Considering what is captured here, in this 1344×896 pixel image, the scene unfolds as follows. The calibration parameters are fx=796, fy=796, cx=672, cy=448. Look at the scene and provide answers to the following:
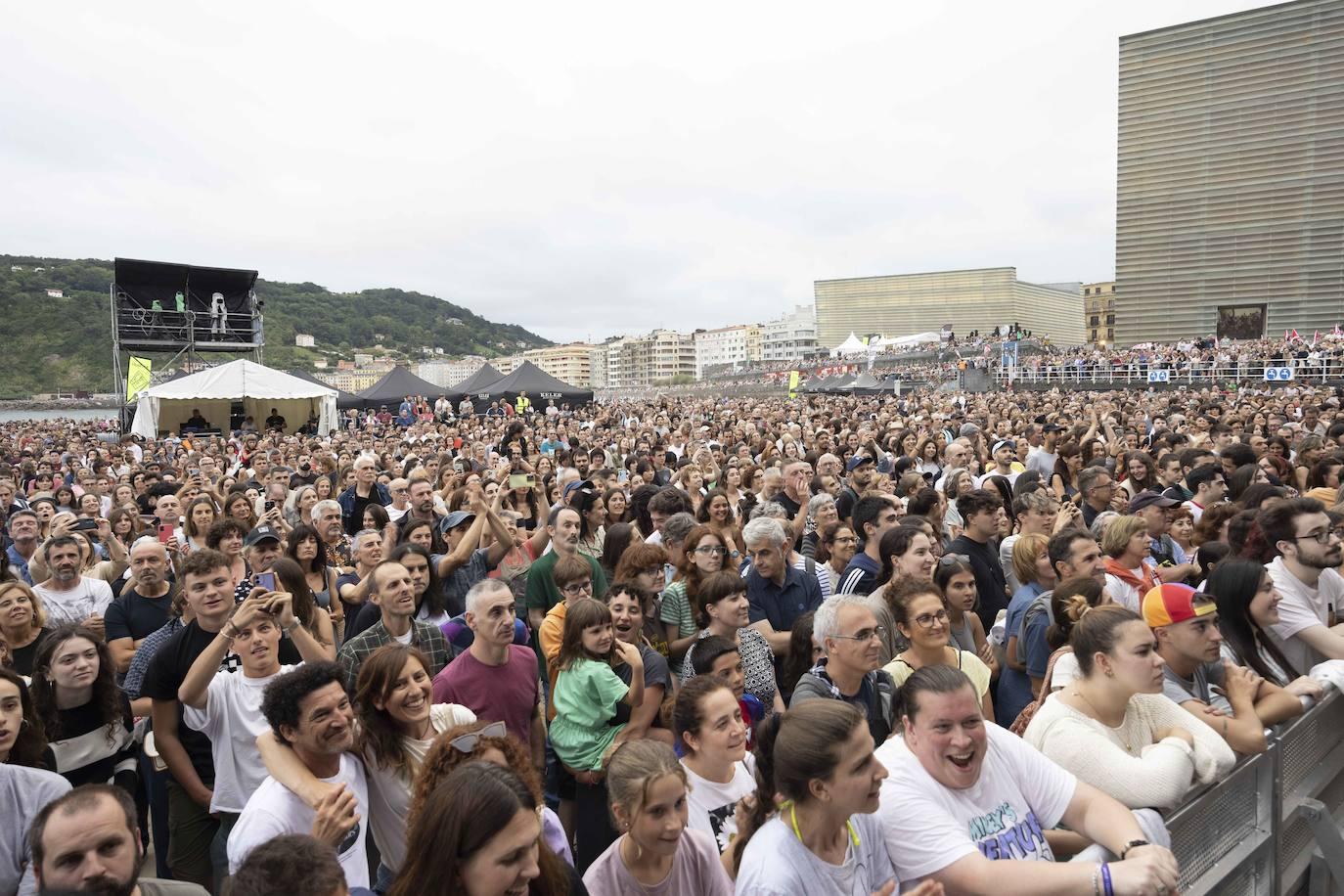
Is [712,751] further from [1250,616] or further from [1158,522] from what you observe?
[1158,522]

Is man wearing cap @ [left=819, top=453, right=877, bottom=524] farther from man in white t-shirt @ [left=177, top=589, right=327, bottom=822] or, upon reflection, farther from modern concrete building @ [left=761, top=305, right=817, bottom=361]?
modern concrete building @ [left=761, top=305, right=817, bottom=361]

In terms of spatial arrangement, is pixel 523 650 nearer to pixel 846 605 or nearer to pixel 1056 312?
pixel 846 605

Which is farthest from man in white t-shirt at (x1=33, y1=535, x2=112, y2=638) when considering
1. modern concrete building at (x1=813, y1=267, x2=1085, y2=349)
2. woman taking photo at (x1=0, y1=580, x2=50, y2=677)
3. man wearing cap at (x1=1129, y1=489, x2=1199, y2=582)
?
modern concrete building at (x1=813, y1=267, x2=1085, y2=349)

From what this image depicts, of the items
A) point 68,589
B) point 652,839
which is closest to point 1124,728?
point 652,839

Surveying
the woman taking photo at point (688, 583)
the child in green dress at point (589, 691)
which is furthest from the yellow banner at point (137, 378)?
the child in green dress at point (589, 691)

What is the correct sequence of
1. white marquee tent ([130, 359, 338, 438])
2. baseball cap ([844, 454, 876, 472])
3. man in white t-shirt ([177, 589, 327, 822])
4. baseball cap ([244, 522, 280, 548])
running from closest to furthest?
man in white t-shirt ([177, 589, 327, 822]), baseball cap ([244, 522, 280, 548]), baseball cap ([844, 454, 876, 472]), white marquee tent ([130, 359, 338, 438])

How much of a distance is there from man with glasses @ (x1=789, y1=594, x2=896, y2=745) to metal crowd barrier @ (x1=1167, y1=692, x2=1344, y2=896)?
0.97 m

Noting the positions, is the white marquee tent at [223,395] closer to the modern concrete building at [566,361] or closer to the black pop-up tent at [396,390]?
the black pop-up tent at [396,390]

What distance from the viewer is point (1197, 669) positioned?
2891mm

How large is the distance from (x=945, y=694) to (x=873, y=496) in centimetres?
300

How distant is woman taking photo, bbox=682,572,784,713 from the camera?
3637mm

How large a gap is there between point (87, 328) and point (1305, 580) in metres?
91.2

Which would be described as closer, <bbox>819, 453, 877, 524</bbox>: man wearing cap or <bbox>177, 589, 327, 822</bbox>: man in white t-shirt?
<bbox>177, 589, 327, 822</bbox>: man in white t-shirt

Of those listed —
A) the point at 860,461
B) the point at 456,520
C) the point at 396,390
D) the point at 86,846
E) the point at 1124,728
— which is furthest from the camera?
the point at 396,390
